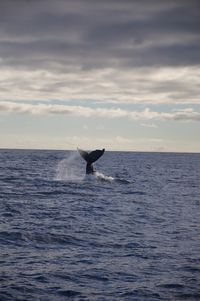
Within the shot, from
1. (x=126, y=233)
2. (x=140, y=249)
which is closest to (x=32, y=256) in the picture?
(x=140, y=249)

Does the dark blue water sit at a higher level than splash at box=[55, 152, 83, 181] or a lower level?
→ lower

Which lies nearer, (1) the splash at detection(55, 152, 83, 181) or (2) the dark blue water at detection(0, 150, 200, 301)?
(2) the dark blue water at detection(0, 150, 200, 301)

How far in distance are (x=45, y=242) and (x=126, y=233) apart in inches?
141

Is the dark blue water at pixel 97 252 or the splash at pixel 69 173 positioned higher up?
the splash at pixel 69 173

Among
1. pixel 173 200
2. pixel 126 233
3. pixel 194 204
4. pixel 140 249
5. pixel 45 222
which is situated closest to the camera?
pixel 140 249

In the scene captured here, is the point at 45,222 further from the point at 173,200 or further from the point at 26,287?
the point at 173,200

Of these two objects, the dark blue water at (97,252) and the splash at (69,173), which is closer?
the dark blue water at (97,252)

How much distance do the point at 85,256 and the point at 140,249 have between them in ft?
6.92

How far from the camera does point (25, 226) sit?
55.5 ft

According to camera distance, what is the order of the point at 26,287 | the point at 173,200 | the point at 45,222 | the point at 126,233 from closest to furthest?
the point at 26,287, the point at 126,233, the point at 45,222, the point at 173,200

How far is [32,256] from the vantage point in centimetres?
1280

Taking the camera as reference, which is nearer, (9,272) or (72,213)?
(9,272)

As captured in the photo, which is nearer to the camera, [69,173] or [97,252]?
[97,252]

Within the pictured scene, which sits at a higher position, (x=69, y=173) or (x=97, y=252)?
(x=69, y=173)
